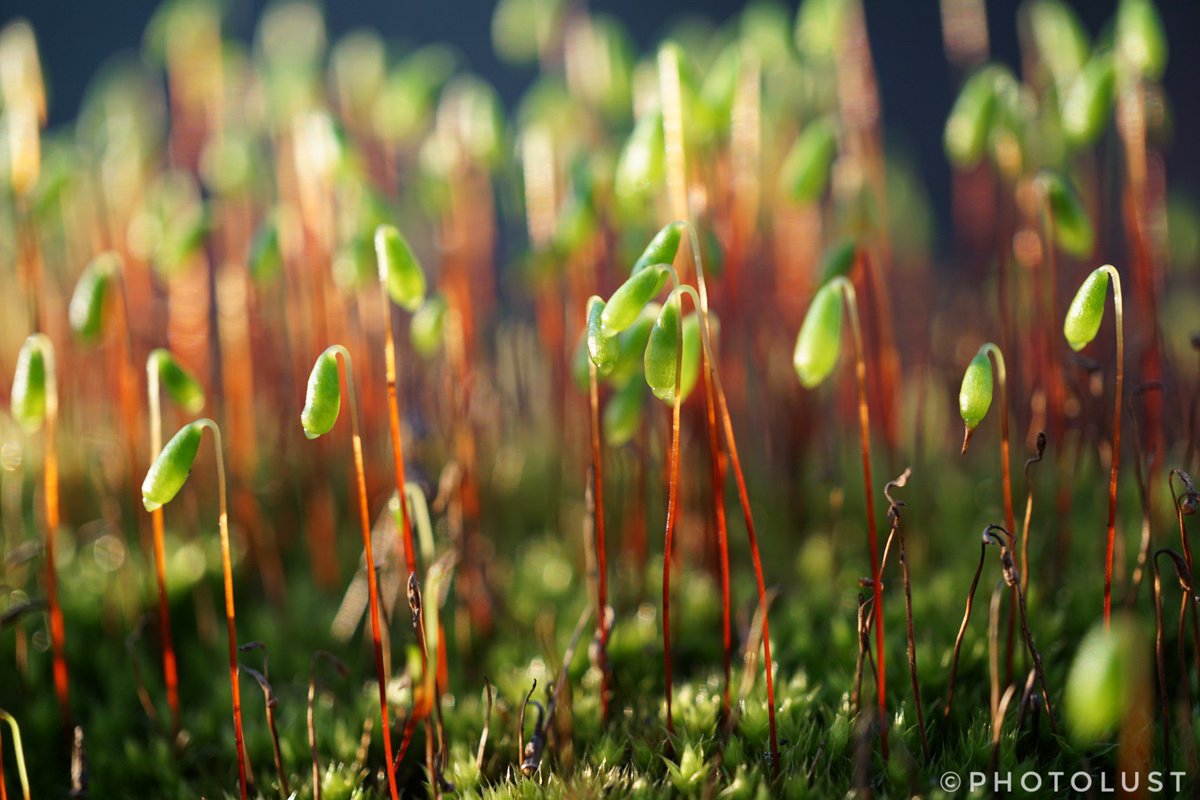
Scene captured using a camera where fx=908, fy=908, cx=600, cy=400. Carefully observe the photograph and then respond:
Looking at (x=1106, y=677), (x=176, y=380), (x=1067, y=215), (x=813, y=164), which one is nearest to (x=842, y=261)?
(x=813, y=164)

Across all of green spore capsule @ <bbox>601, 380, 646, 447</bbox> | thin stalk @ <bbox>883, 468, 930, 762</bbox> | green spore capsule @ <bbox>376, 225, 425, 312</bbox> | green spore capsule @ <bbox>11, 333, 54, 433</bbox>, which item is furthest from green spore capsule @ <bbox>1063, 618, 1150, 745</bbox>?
green spore capsule @ <bbox>11, 333, 54, 433</bbox>

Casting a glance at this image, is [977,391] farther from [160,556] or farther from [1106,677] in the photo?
[160,556]

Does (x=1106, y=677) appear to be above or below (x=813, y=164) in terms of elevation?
below

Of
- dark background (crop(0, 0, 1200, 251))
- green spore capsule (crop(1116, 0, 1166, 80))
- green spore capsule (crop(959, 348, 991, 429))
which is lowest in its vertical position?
green spore capsule (crop(959, 348, 991, 429))

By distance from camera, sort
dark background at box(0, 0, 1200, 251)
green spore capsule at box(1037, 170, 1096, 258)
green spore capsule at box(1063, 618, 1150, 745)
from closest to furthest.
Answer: green spore capsule at box(1063, 618, 1150, 745)
green spore capsule at box(1037, 170, 1096, 258)
dark background at box(0, 0, 1200, 251)

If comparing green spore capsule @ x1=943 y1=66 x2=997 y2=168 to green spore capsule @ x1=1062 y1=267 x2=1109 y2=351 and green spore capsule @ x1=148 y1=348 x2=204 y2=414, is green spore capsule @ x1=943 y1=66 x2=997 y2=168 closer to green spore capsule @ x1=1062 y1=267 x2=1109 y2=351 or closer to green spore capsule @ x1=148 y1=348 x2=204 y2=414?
green spore capsule @ x1=1062 y1=267 x2=1109 y2=351

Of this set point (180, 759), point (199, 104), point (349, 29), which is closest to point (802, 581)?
point (180, 759)
